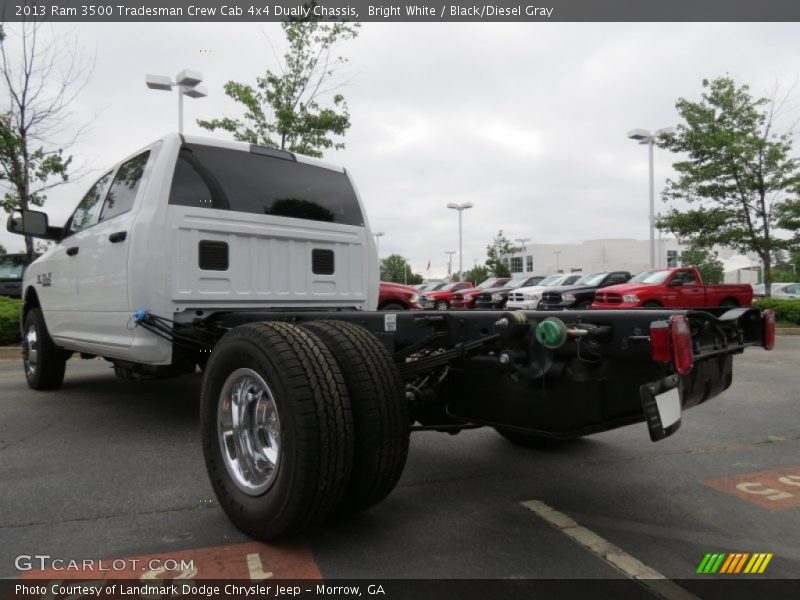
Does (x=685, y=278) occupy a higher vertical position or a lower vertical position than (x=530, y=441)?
higher

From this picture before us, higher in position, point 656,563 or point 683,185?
point 683,185

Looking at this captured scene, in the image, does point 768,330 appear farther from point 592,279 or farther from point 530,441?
point 592,279

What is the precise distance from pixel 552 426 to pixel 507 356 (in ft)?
1.17

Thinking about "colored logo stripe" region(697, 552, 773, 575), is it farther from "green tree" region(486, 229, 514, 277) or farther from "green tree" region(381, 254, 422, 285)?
"green tree" region(381, 254, 422, 285)

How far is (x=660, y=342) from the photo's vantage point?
2285mm

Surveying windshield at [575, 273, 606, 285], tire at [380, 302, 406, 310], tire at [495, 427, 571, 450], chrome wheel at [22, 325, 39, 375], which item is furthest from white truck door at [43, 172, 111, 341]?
windshield at [575, 273, 606, 285]

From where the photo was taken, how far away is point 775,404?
593 cm

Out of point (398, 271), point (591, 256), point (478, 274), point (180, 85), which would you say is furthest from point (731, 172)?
point (398, 271)

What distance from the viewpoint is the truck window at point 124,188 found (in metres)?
4.41

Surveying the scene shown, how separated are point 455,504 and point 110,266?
2942mm

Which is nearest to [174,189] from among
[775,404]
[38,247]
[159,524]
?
[159,524]

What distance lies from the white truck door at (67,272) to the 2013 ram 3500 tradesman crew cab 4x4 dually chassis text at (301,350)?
0.34m

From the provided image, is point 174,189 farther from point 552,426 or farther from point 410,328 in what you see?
point 552,426

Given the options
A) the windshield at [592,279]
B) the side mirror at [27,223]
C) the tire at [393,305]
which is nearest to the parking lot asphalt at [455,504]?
the side mirror at [27,223]
